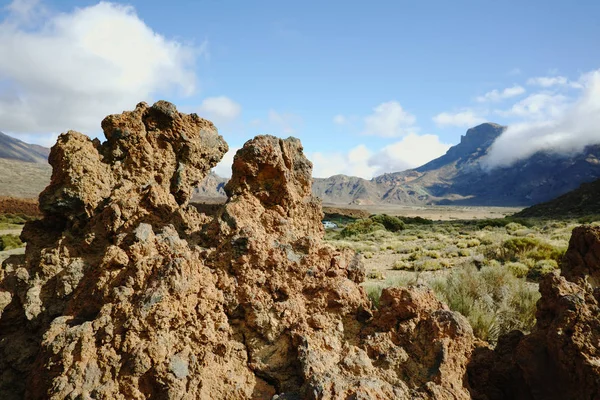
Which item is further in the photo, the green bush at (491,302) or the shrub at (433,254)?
the shrub at (433,254)

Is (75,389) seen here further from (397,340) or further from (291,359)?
(397,340)

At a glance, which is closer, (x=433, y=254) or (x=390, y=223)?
(x=433, y=254)

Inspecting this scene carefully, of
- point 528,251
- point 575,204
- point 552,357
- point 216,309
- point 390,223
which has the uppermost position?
point 575,204

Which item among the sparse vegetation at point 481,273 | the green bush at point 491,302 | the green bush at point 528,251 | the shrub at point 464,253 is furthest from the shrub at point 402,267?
the green bush at point 491,302

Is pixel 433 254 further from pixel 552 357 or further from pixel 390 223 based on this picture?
pixel 390 223

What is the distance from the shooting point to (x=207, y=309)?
2730 mm

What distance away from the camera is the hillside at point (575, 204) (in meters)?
39.7

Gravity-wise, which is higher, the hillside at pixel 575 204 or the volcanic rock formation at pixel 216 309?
the hillside at pixel 575 204

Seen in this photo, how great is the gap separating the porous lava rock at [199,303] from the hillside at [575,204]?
143 feet

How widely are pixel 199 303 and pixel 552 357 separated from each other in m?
2.51

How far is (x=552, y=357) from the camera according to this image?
2613mm

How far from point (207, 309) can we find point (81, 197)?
80.5 inches

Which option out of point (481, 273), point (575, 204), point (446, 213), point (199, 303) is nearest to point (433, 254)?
point (481, 273)

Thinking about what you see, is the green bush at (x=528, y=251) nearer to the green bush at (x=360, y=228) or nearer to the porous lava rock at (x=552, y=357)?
the porous lava rock at (x=552, y=357)
